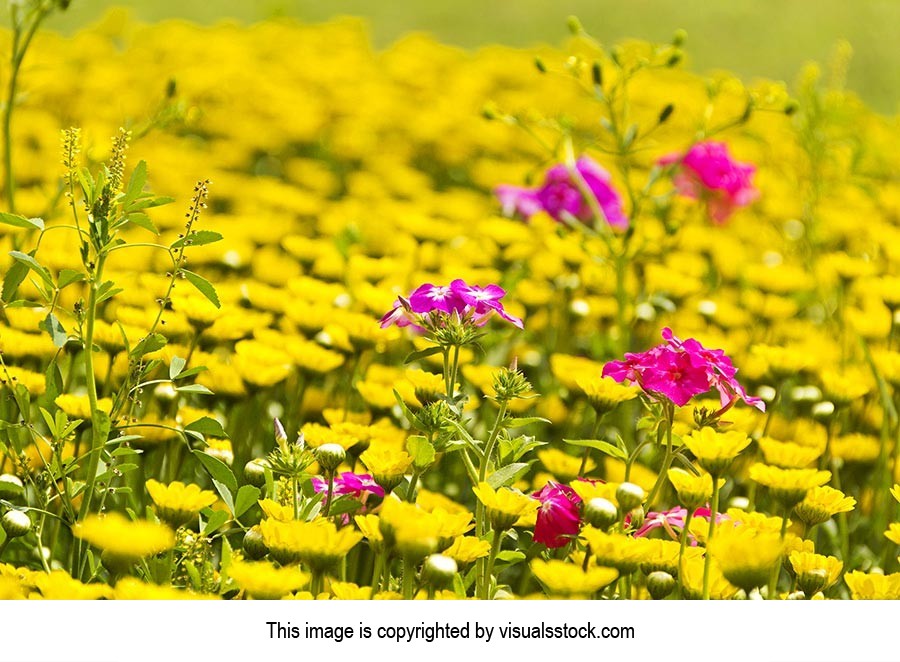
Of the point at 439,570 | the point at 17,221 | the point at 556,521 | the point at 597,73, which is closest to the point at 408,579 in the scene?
the point at 439,570

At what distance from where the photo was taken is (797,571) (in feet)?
2.81

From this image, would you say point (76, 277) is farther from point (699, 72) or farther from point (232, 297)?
point (699, 72)

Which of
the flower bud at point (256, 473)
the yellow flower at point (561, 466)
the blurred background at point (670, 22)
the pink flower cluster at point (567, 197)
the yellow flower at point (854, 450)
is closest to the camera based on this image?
the flower bud at point (256, 473)

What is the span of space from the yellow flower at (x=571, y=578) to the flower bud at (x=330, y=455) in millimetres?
181

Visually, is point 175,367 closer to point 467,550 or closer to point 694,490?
point 467,550

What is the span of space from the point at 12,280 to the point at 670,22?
248 centimetres

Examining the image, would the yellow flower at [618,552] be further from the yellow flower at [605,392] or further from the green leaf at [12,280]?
the green leaf at [12,280]

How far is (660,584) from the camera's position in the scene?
0.84 metres

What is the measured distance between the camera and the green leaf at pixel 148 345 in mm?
840

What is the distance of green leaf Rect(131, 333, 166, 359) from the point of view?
33.1 inches

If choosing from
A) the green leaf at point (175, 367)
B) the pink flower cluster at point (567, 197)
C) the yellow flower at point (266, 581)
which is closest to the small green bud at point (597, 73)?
the pink flower cluster at point (567, 197)
